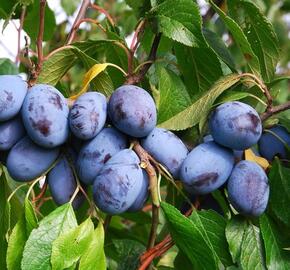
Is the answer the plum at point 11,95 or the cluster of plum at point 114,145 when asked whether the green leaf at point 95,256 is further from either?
the plum at point 11,95

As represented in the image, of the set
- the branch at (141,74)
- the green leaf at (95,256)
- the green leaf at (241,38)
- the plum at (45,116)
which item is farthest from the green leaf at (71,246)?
the green leaf at (241,38)

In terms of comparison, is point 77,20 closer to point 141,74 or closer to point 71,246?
point 141,74

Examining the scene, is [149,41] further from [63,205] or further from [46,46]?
[46,46]

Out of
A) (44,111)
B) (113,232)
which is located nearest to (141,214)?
(113,232)

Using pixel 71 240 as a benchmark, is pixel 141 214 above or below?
below

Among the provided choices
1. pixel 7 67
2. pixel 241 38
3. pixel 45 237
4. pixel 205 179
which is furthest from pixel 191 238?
pixel 7 67

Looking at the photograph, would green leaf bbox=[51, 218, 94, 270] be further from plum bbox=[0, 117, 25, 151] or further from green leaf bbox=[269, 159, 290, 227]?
green leaf bbox=[269, 159, 290, 227]
